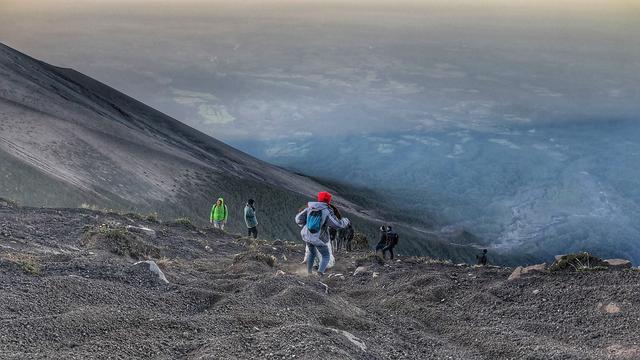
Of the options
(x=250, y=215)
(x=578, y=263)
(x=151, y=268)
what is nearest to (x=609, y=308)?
(x=578, y=263)

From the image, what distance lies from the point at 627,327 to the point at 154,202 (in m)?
42.0

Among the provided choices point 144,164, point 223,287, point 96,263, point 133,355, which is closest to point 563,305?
point 223,287

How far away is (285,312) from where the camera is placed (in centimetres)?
873

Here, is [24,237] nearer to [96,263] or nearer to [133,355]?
[96,263]

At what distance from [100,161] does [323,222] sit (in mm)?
Result: 42332

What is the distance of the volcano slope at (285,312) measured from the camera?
7.09 m

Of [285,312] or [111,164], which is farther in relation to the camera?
[111,164]

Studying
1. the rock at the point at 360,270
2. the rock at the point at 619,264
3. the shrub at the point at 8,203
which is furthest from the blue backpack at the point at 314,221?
the shrub at the point at 8,203

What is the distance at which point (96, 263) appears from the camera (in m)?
10.8

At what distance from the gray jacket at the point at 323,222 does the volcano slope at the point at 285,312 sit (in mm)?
1358

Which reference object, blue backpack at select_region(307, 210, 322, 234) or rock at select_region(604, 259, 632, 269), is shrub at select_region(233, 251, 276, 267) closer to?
blue backpack at select_region(307, 210, 322, 234)

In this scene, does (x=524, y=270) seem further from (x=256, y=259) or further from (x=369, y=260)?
(x=256, y=259)

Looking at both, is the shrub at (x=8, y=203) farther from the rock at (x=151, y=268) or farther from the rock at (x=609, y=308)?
the rock at (x=609, y=308)

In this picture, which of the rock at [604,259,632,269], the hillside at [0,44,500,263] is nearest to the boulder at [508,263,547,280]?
the rock at [604,259,632,269]
